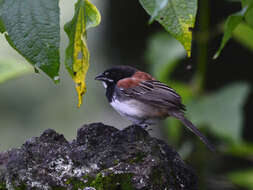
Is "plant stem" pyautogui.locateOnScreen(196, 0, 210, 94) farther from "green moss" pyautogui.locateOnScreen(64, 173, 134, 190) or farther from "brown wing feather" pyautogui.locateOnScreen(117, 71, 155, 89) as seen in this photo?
"green moss" pyautogui.locateOnScreen(64, 173, 134, 190)

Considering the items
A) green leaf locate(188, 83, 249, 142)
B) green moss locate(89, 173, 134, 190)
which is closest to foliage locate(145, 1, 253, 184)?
green leaf locate(188, 83, 249, 142)

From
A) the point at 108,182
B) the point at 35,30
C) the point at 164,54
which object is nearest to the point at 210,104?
the point at 164,54

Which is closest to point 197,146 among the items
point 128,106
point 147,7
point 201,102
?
point 201,102

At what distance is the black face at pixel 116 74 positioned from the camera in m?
Result: 4.83

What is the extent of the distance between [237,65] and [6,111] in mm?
5173

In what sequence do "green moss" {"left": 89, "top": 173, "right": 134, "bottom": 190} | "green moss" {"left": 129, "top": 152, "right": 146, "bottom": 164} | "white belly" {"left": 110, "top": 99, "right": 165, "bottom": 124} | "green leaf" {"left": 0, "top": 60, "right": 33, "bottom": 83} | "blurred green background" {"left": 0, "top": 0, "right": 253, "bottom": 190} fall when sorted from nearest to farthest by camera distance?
"green moss" {"left": 89, "top": 173, "right": 134, "bottom": 190} < "green moss" {"left": 129, "top": 152, "right": 146, "bottom": 164} < "green leaf" {"left": 0, "top": 60, "right": 33, "bottom": 83} < "white belly" {"left": 110, "top": 99, "right": 165, "bottom": 124} < "blurred green background" {"left": 0, "top": 0, "right": 253, "bottom": 190}

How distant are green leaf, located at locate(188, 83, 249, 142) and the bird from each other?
1.53ft

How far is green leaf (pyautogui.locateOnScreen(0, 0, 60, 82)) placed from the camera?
6.02 feet

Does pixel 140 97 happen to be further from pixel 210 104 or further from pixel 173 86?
pixel 210 104

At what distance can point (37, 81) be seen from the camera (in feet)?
30.9

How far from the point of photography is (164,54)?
17.6 ft

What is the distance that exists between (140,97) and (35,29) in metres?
2.78

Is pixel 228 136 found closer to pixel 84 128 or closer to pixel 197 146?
pixel 197 146

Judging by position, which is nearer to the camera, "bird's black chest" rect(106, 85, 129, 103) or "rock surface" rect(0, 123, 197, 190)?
"rock surface" rect(0, 123, 197, 190)
